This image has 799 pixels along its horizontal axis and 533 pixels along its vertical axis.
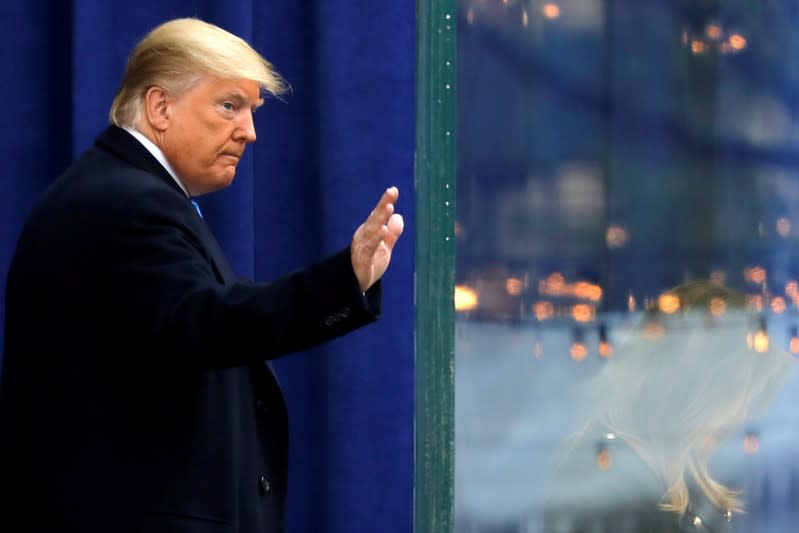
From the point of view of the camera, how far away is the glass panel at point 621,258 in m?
1.90

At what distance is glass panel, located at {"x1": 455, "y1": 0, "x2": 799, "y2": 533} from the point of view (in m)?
1.90

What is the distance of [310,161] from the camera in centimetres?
214

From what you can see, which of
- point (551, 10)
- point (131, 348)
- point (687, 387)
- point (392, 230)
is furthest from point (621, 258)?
point (131, 348)

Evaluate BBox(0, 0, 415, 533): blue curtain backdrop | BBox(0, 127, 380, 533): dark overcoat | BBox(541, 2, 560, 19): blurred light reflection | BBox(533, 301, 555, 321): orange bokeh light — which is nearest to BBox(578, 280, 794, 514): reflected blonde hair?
BBox(533, 301, 555, 321): orange bokeh light

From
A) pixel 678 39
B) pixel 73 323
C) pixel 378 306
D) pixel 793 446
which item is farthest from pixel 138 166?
pixel 793 446

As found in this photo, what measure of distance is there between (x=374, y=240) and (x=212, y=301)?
17cm

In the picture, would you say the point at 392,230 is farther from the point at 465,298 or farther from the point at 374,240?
the point at 465,298

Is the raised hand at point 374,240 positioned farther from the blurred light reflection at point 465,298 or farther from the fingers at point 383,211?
the blurred light reflection at point 465,298

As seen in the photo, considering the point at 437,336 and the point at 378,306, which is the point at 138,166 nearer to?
the point at 378,306

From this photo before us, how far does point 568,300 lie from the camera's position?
1920 millimetres

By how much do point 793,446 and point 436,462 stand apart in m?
0.65

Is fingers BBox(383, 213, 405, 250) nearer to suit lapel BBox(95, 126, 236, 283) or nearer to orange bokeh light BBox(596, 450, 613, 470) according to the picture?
suit lapel BBox(95, 126, 236, 283)

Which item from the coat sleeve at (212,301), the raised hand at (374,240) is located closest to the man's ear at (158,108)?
the coat sleeve at (212,301)

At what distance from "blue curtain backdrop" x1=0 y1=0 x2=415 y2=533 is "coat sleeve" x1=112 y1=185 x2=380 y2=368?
2.58 feet
